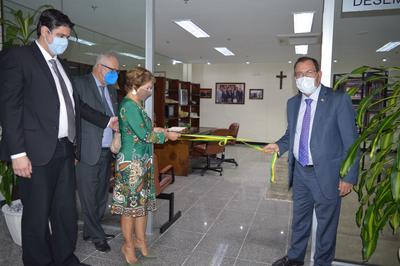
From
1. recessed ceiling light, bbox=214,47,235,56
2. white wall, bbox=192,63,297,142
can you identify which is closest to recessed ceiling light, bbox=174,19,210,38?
recessed ceiling light, bbox=214,47,235,56

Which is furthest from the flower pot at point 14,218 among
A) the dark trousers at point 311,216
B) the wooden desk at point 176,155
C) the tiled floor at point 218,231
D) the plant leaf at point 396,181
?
the wooden desk at point 176,155

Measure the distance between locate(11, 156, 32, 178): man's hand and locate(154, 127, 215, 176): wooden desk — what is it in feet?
13.5

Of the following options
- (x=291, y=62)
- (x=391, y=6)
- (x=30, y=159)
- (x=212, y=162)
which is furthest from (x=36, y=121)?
(x=291, y=62)

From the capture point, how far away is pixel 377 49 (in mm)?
8195

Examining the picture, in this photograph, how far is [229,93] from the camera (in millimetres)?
11930

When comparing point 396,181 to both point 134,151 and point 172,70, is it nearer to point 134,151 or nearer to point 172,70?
point 134,151

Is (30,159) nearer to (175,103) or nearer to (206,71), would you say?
(175,103)

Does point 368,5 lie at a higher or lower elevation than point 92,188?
higher

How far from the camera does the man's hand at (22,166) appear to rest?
1968 mm

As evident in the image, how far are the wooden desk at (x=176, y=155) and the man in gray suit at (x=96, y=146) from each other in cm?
309

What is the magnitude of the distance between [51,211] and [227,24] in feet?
16.1

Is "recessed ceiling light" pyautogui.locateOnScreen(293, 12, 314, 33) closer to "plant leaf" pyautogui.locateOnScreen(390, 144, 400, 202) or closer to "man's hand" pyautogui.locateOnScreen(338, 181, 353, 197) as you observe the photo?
"man's hand" pyautogui.locateOnScreen(338, 181, 353, 197)

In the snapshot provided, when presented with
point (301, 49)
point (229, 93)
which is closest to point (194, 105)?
point (229, 93)

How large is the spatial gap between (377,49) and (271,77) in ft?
12.5
